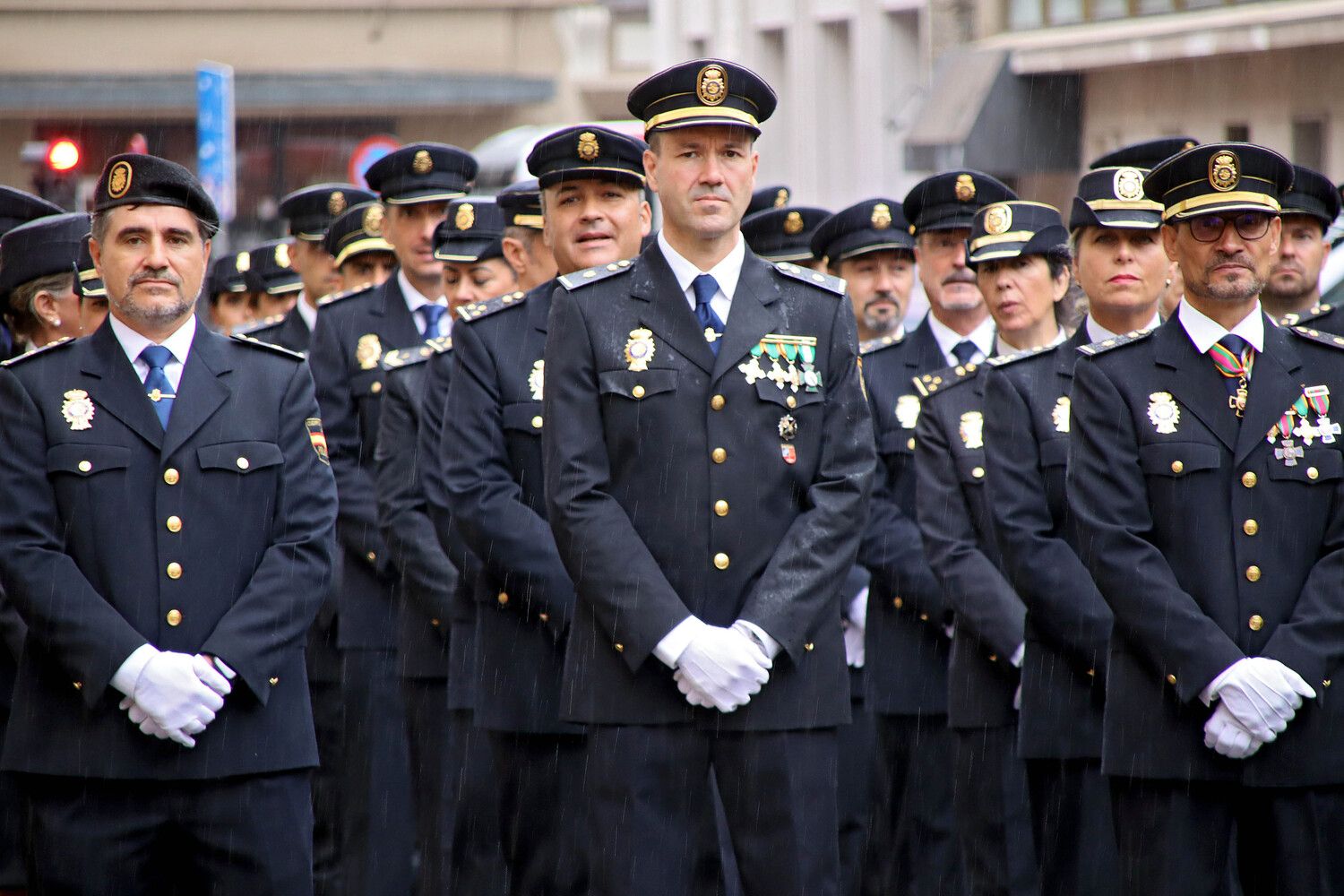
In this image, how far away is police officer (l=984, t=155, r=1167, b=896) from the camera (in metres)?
5.80

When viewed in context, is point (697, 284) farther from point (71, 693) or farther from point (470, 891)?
point (470, 891)

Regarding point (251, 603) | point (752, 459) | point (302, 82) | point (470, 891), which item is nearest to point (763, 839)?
point (752, 459)

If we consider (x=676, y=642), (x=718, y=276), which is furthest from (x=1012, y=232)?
(x=676, y=642)

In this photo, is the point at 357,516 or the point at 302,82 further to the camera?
the point at 302,82

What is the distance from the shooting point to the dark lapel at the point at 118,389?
505 centimetres

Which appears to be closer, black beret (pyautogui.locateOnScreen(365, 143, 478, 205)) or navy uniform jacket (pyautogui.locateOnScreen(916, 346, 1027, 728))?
navy uniform jacket (pyautogui.locateOnScreen(916, 346, 1027, 728))

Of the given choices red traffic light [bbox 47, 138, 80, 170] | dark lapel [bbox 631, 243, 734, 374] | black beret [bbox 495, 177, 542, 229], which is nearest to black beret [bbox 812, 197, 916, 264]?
black beret [bbox 495, 177, 542, 229]

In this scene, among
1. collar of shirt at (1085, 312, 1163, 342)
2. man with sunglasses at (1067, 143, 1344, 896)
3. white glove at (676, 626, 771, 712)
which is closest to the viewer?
white glove at (676, 626, 771, 712)

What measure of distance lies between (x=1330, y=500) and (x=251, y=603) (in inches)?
104

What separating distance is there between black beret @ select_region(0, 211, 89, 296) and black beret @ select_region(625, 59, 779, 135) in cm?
205

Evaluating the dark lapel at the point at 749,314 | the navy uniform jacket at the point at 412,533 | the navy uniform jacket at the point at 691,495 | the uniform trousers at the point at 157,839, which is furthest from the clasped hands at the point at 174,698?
the navy uniform jacket at the point at 412,533

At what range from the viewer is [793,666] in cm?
491

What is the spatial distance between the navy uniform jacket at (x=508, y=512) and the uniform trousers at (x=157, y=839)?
1241mm

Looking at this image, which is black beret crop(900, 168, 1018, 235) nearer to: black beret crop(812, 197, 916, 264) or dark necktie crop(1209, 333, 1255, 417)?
black beret crop(812, 197, 916, 264)
